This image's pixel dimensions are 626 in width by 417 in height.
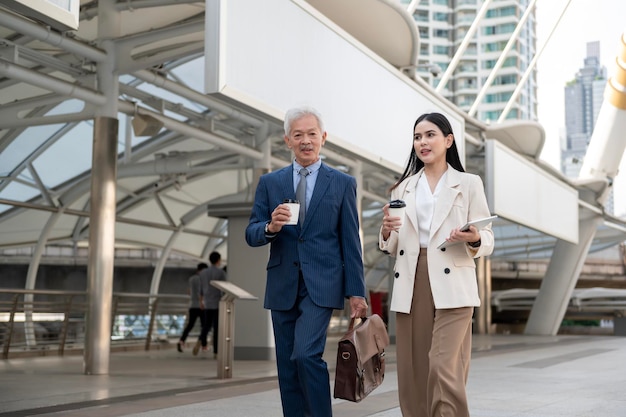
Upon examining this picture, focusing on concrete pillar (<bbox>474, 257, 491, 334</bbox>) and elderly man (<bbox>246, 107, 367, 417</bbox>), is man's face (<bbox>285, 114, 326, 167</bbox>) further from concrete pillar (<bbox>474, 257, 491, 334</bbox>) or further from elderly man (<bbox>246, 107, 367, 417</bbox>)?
concrete pillar (<bbox>474, 257, 491, 334</bbox>)

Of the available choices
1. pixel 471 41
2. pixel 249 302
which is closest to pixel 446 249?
pixel 249 302

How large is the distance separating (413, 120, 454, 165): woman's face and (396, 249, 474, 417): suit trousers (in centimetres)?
50

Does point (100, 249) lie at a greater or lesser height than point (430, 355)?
greater

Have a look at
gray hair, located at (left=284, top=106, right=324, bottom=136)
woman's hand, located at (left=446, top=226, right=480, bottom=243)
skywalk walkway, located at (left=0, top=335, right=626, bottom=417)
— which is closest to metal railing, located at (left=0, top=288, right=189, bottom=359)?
skywalk walkway, located at (left=0, top=335, right=626, bottom=417)

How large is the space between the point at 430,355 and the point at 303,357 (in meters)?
0.63

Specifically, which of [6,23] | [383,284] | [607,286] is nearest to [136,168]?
[6,23]

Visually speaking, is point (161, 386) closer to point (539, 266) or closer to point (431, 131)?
point (431, 131)

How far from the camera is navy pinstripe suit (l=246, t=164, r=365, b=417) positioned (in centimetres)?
439

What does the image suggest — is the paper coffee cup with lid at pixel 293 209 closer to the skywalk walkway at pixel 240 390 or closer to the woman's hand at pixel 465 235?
the woman's hand at pixel 465 235

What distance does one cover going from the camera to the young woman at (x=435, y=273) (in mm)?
4430

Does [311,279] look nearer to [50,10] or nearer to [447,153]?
[447,153]

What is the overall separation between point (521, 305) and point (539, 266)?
403 inches

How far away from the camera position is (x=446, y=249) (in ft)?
14.9

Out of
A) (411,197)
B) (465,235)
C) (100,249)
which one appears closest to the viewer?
(465,235)
